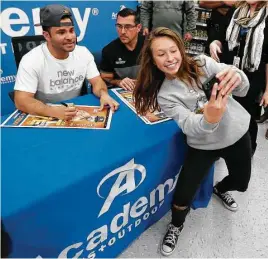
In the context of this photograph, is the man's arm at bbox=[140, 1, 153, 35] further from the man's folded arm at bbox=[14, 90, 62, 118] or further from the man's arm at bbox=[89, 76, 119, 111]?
the man's folded arm at bbox=[14, 90, 62, 118]

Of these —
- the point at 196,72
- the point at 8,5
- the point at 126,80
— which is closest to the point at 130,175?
the point at 196,72

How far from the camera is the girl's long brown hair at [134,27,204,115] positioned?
124 cm

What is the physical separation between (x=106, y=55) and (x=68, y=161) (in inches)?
49.3

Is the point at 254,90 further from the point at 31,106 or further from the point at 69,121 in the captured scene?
the point at 31,106

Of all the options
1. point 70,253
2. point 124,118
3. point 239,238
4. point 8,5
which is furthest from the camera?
point 8,5

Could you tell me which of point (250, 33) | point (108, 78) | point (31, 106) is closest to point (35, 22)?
point (108, 78)

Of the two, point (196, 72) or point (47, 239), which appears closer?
point (47, 239)

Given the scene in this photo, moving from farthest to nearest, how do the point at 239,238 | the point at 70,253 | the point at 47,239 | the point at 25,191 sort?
the point at 239,238 < the point at 70,253 < the point at 47,239 < the point at 25,191

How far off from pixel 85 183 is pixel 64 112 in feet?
1.60

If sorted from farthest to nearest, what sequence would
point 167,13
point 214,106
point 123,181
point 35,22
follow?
1. point 167,13
2. point 35,22
3. point 123,181
4. point 214,106

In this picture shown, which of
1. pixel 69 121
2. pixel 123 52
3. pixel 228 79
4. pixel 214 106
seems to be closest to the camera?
pixel 214 106

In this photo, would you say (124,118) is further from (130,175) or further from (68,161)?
(68,161)

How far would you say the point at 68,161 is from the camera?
44.5 inches

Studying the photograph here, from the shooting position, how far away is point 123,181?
49.8 inches
